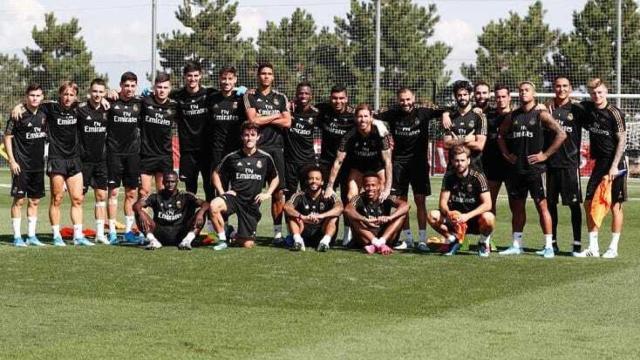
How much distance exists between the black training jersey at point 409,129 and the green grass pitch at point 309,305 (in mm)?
1508

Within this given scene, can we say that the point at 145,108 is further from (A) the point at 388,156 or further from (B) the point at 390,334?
(B) the point at 390,334

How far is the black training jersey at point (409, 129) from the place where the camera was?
13031mm

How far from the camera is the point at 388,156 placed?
503 inches

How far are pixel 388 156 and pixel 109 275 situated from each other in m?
3.76

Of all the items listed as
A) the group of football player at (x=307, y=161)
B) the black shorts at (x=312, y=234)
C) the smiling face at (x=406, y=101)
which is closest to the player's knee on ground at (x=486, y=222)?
the group of football player at (x=307, y=161)

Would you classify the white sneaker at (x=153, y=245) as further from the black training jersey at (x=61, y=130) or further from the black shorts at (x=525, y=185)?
the black shorts at (x=525, y=185)

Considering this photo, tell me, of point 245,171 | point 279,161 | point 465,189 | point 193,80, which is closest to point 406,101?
point 465,189

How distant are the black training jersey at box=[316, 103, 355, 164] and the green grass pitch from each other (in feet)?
5.47

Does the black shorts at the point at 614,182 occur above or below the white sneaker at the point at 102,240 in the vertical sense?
above

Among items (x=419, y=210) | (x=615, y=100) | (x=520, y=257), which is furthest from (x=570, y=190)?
(x=615, y=100)

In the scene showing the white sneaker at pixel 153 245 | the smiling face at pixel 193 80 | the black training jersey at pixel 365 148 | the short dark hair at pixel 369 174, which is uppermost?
the smiling face at pixel 193 80

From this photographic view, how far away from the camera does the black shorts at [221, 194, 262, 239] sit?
1302 cm

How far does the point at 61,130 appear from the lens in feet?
43.0

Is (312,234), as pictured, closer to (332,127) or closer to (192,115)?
(332,127)
